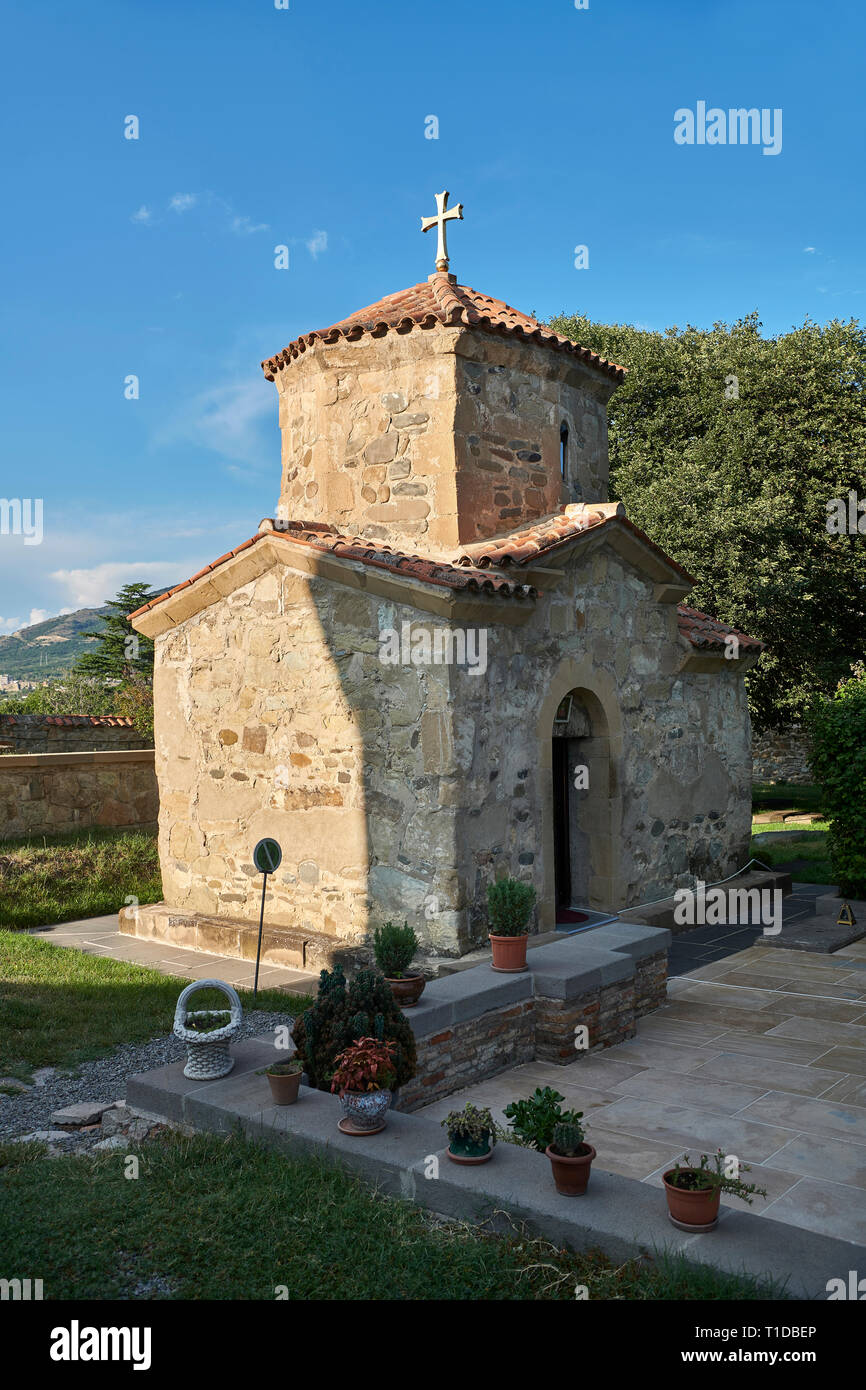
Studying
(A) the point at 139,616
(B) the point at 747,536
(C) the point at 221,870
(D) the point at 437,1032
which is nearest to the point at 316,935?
(C) the point at 221,870

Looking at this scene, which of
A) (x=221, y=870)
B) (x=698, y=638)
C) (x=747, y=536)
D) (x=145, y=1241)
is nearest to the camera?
(x=145, y=1241)

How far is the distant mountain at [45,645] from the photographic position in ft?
428

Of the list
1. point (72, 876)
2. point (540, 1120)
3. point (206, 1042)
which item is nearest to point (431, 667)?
point (206, 1042)

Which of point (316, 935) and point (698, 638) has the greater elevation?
point (698, 638)

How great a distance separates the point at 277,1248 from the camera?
4.18 metres

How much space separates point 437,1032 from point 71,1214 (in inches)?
116

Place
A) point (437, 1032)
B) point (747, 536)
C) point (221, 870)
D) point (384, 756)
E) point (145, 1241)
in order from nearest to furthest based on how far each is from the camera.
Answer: point (145, 1241)
point (437, 1032)
point (384, 756)
point (221, 870)
point (747, 536)

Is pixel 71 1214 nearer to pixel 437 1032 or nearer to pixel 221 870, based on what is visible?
pixel 437 1032

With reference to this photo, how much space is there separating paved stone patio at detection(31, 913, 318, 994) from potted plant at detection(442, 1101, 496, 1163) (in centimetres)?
414

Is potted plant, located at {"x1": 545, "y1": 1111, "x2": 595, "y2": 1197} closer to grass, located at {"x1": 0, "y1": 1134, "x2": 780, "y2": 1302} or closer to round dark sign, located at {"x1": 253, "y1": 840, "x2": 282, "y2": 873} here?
grass, located at {"x1": 0, "y1": 1134, "x2": 780, "y2": 1302}

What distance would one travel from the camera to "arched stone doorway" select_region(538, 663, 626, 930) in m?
11.1

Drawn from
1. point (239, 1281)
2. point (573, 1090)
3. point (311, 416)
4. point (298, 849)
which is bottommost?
point (573, 1090)

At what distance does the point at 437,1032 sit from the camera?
6867 millimetres

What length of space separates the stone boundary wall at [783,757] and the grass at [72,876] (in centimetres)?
2080
